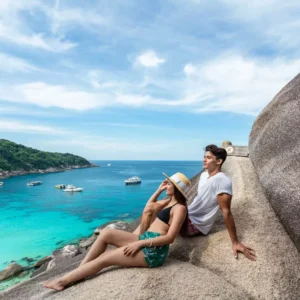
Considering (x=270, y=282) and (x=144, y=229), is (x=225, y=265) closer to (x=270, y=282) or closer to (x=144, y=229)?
(x=270, y=282)

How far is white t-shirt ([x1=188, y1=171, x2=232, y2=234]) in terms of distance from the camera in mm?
5875

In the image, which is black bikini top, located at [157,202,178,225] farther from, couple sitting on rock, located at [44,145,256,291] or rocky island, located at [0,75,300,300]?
rocky island, located at [0,75,300,300]

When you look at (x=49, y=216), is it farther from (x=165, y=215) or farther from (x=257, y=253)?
(x=257, y=253)

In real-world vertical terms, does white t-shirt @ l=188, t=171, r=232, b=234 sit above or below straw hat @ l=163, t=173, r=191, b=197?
below

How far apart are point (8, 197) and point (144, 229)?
62.9 meters

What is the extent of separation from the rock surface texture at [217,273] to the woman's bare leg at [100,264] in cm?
12

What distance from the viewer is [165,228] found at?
542 centimetres

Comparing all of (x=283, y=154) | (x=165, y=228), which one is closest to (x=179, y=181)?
(x=165, y=228)

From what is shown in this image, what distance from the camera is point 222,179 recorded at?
589cm

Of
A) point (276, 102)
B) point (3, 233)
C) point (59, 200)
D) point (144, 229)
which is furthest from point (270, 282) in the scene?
point (59, 200)

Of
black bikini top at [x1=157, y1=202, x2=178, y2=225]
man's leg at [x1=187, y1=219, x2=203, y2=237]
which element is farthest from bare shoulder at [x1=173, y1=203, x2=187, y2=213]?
man's leg at [x1=187, y1=219, x2=203, y2=237]

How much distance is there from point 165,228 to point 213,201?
4.25 ft

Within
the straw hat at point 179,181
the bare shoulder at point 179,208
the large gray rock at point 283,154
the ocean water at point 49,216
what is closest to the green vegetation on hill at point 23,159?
the ocean water at point 49,216

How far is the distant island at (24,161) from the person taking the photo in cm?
10250
